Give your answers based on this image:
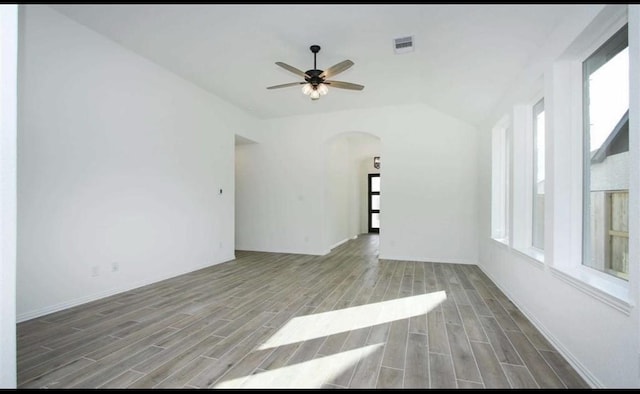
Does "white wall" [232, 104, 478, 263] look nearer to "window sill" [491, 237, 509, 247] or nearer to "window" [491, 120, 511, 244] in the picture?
"window" [491, 120, 511, 244]

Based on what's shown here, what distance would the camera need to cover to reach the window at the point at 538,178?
3126mm

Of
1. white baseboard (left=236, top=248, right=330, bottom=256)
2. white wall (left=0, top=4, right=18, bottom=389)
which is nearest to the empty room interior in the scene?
white wall (left=0, top=4, right=18, bottom=389)

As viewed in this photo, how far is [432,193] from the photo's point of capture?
18.3 ft

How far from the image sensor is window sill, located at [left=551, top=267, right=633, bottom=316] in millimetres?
1538

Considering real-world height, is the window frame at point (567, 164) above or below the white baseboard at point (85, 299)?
above

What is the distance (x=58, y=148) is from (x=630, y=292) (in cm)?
471

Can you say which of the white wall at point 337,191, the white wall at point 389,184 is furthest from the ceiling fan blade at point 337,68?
the white wall at point 337,191

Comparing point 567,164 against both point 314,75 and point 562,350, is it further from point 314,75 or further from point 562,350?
point 314,75

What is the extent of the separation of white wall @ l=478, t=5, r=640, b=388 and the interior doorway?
6.87 m

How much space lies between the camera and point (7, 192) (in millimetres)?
1378

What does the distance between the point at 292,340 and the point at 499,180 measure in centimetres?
410

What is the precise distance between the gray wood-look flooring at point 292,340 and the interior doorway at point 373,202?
665cm

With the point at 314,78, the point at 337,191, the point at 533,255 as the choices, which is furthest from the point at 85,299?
the point at 337,191

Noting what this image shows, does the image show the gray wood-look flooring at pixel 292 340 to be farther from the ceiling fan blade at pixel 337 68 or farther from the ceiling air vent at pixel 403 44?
the ceiling air vent at pixel 403 44
